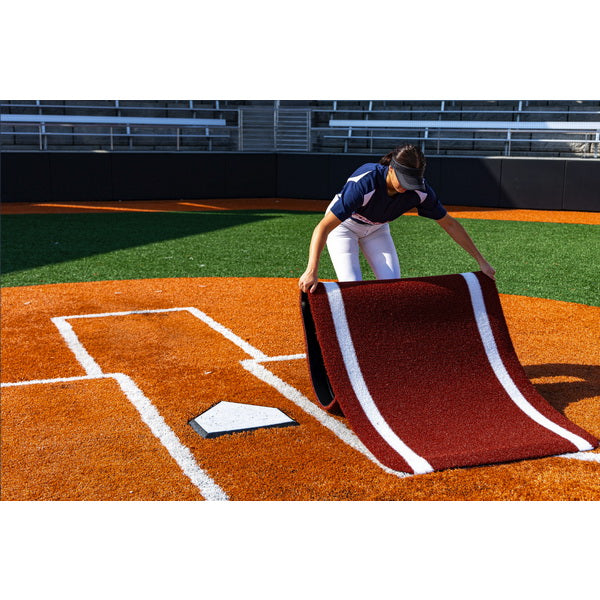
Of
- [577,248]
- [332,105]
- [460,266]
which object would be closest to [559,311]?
[460,266]

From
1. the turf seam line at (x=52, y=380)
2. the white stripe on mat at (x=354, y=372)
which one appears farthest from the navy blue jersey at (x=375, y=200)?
the turf seam line at (x=52, y=380)

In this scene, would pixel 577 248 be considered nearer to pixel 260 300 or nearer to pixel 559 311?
pixel 559 311

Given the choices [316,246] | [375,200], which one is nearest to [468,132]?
[375,200]

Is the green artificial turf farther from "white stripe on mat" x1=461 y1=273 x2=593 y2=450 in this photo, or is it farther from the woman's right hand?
A: the woman's right hand

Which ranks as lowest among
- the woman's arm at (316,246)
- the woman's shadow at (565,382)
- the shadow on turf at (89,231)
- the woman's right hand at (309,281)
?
the shadow on turf at (89,231)

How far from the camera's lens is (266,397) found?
5355 millimetres

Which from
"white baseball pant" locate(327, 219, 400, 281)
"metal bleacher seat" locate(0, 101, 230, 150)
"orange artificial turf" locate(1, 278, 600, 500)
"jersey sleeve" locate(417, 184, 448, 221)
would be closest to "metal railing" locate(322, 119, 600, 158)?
"metal bleacher seat" locate(0, 101, 230, 150)

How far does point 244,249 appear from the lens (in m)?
12.1

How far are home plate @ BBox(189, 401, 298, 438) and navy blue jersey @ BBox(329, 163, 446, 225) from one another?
4.63 feet

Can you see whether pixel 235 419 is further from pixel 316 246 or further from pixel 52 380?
pixel 52 380

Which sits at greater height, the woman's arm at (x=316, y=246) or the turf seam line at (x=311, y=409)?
the woman's arm at (x=316, y=246)

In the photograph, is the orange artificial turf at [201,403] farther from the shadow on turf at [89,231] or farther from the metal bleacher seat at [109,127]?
the metal bleacher seat at [109,127]

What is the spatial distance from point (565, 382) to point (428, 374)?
142 cm

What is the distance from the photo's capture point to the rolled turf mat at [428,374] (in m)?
4.42
